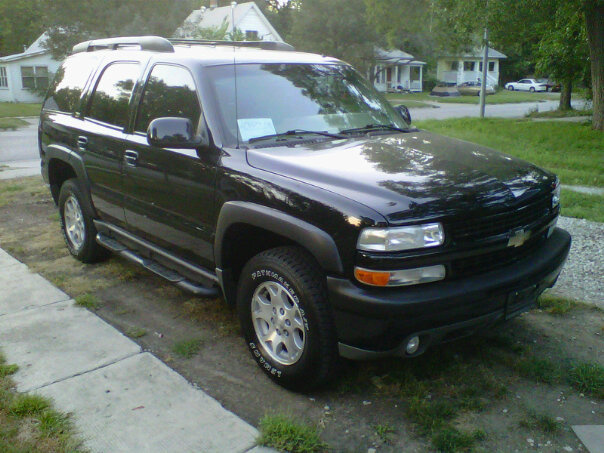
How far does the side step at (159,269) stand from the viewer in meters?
4.25

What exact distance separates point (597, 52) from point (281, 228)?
1442 cm

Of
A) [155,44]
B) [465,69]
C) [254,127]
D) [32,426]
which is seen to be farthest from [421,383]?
[465,69]

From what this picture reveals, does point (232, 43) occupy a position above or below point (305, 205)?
above

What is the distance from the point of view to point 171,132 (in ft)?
12.8

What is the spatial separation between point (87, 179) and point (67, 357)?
1886 mm

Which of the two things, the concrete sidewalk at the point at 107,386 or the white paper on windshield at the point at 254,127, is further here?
the white paper on windshield at the point at 254,127

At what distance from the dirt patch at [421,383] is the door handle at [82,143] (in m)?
1.29

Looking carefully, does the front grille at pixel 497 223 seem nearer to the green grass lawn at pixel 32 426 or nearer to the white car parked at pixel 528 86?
the green grass lawn at pixel 32 426

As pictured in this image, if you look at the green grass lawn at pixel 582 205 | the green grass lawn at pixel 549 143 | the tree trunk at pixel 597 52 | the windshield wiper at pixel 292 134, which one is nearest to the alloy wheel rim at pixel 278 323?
the windshield wiper at pixel 292 134

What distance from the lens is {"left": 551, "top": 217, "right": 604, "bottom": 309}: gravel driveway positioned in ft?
16.8

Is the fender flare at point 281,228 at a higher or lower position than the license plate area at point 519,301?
higher

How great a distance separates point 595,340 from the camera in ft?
14.1

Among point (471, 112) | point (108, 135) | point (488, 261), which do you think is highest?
point (108, 135)

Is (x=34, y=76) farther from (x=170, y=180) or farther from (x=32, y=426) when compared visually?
(x=32, y=426)
